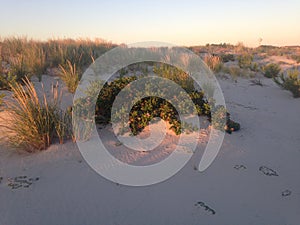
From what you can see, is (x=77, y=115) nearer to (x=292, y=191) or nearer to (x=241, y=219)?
(x=241, y=219)

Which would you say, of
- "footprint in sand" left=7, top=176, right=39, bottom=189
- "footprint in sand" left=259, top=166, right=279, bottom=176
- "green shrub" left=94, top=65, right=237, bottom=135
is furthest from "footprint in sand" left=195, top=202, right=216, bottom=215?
"footprint in sand" left=7, top=176, right=39, bottom=189

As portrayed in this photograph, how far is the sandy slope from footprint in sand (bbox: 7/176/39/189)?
0.04 m

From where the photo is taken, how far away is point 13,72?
19.8 feet

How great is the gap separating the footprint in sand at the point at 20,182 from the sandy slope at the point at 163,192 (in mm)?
37

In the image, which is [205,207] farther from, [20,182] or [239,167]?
[20,182]

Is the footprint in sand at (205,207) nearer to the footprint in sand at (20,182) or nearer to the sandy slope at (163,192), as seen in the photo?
the sandy slope at (163,192)

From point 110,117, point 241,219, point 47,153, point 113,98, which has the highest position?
point 113,98

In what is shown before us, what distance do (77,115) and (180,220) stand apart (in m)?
2.60

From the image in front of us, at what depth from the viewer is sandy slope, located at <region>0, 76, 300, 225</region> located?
2.62 meters

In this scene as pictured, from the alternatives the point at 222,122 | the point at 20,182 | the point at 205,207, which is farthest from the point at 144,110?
the point at 20,182

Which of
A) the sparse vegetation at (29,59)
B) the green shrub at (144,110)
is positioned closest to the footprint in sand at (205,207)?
the green shrub at (144,110)

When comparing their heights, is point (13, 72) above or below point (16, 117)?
above

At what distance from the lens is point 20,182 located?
3.01m

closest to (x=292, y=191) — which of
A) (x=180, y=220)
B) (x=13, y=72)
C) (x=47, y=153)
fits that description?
(x=180, y=220)
